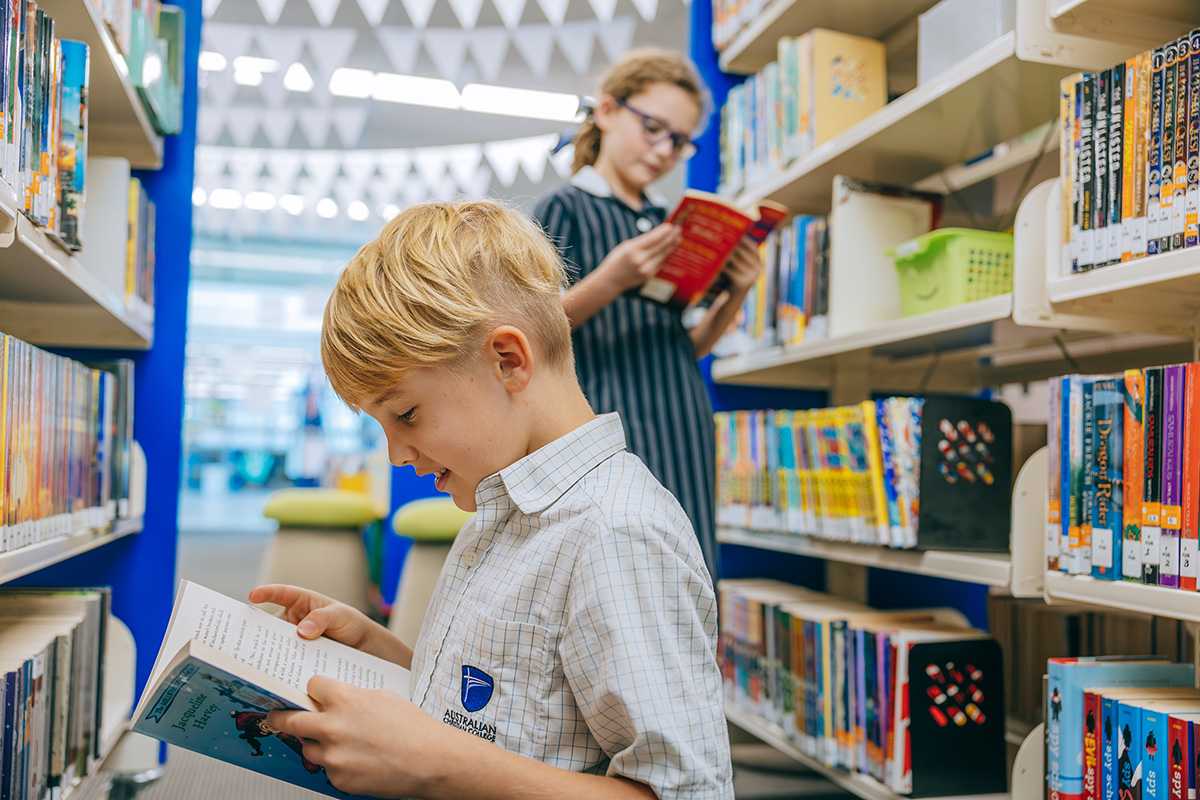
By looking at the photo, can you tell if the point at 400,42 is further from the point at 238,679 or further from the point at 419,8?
the point at 238,679

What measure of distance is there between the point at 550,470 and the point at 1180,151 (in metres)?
0.92

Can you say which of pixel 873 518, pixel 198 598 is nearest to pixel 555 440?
pixel 198 598

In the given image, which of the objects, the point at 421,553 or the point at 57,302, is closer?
the point at 57,302

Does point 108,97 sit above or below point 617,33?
below

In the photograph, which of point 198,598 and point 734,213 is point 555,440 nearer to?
point 198,598

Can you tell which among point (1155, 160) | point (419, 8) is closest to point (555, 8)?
point (419, 8)

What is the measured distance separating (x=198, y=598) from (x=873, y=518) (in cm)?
132

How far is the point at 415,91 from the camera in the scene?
6441 mm

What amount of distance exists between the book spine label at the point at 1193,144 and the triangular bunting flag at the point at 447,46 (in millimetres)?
4642

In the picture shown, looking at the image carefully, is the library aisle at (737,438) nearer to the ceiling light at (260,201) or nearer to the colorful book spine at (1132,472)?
the colorful book spine at (1132,472)

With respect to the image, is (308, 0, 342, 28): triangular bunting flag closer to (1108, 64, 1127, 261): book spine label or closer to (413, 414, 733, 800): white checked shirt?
(1108, 64, 1127, 261): book spine label

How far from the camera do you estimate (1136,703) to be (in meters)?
1.29

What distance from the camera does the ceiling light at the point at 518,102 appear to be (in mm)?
6359

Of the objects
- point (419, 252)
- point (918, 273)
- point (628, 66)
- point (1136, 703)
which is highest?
point (628, 66)
